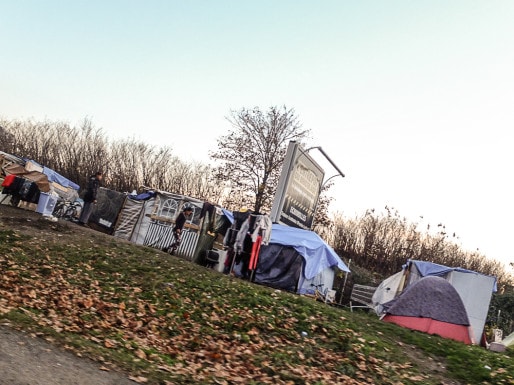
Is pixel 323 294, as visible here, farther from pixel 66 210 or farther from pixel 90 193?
pixel 66 210

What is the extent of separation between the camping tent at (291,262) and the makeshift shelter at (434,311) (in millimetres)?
5185

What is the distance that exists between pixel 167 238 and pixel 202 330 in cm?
1364

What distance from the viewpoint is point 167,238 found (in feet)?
72.6

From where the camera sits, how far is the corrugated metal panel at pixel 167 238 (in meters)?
20.3

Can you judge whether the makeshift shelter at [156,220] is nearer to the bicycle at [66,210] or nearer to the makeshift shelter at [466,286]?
the bicycle at [66,210]

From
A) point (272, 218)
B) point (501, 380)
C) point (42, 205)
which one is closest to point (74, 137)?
point (42, 205)

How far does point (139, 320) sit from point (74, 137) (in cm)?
4443

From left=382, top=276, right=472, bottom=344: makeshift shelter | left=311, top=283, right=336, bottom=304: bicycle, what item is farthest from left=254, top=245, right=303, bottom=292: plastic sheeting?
left=382, top=276, right=472, bottom=344: makeshift shelter

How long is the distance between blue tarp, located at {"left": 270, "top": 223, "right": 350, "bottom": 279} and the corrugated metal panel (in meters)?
3.60

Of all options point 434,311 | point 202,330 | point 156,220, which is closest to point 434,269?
point 434,311

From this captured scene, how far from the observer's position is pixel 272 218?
626 inches

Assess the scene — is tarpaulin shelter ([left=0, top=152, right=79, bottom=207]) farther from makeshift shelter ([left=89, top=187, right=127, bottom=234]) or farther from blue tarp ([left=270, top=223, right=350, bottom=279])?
blue tarp ([left=270, top=223, right=350, bottom=279])

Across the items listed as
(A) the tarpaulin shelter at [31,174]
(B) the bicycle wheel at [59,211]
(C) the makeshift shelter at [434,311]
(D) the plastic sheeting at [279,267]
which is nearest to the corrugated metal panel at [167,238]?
(D) the plastic sheeting at [279,267]

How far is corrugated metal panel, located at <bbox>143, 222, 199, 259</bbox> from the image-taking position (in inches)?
800
